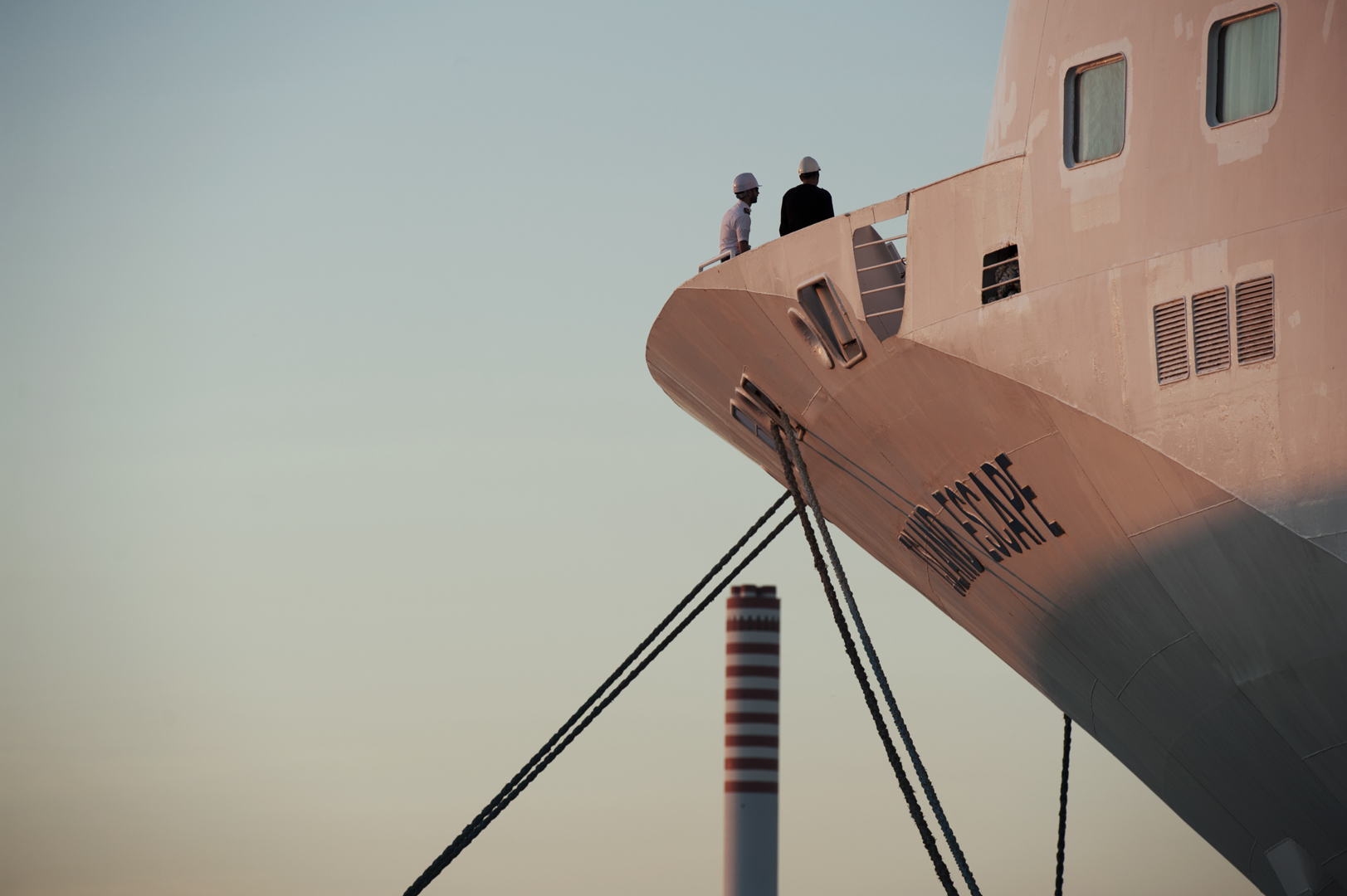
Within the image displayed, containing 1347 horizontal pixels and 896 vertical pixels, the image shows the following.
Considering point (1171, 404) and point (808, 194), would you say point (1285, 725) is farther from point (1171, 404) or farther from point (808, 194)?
point (808, 194)

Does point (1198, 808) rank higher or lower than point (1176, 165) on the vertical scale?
lower

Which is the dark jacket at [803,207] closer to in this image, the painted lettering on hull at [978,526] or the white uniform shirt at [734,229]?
the white uniform shirt at [734,229]

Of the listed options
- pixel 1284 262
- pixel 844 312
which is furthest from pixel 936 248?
pixel 1284 262

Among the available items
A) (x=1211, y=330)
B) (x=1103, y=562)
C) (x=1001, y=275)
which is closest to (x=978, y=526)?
(x=1103, y=562)

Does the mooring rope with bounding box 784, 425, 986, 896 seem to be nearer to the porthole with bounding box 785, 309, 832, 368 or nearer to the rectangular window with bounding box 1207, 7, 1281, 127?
the porthole with bounding box 785, 309, 832, 368

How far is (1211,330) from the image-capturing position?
9930 millimetres

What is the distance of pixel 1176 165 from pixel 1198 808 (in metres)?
6.38

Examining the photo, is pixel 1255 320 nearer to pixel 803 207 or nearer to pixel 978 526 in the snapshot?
pixel 978 526

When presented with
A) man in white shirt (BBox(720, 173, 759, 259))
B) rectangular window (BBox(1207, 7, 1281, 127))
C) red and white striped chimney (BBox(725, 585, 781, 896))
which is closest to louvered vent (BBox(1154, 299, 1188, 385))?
rectangular window (BBox(1207, 7, 1281, 127))

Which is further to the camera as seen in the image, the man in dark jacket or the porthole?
the man in dark jacket

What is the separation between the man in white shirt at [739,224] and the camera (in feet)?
48.1

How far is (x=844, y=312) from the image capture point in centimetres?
1233

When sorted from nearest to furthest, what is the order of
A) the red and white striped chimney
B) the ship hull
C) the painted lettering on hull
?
the ship hull
the painted lettering on hull
the red and white striped chimney

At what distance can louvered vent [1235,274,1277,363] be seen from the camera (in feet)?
31.9
